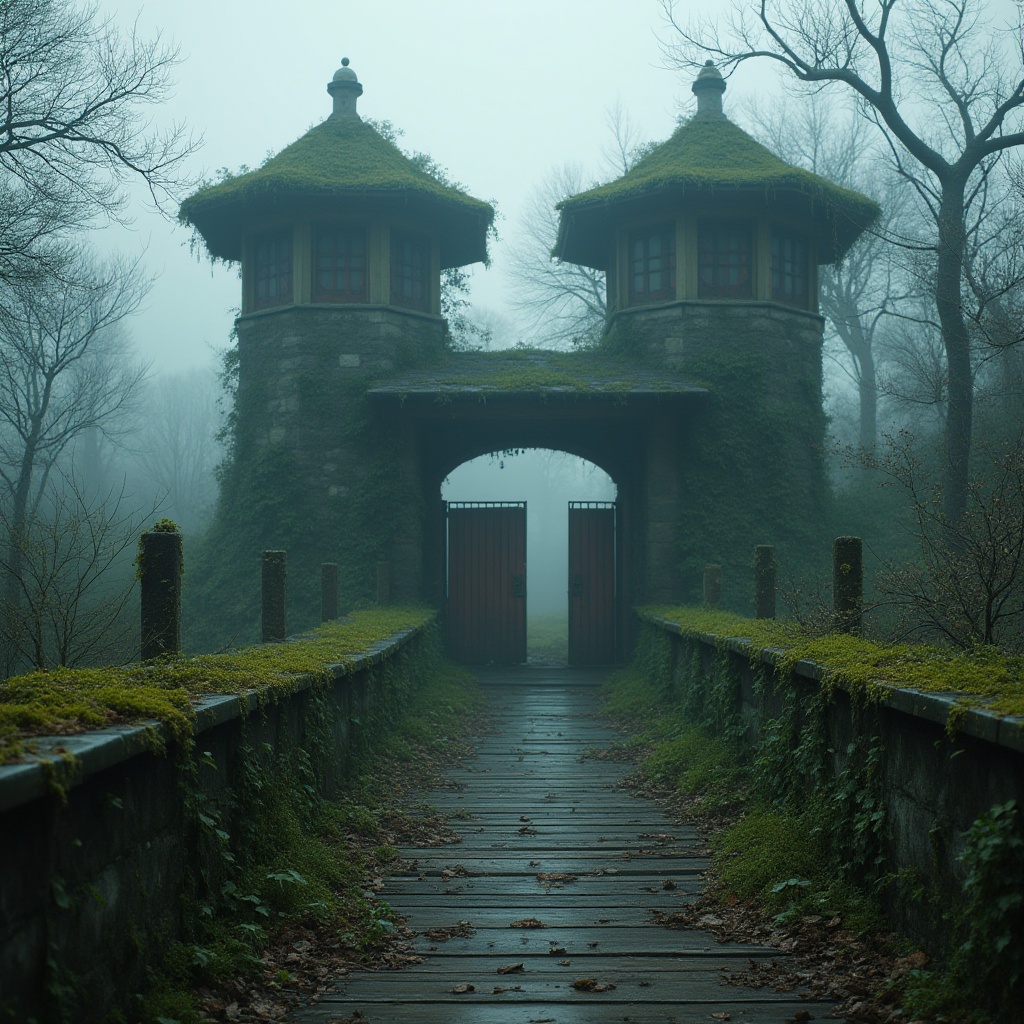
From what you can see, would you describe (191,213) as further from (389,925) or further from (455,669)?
(389,925)

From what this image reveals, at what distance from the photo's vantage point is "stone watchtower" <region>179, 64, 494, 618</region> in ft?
57.5

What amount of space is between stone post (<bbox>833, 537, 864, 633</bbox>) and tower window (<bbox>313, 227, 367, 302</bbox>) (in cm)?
1169

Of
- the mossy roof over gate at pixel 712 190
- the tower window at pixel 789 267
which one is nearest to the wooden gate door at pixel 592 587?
the tower window at pixel 789 267

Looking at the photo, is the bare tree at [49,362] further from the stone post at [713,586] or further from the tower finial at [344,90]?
the stone post at [713,586]

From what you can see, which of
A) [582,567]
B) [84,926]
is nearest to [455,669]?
[582,567]

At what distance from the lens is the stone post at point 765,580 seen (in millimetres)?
11438

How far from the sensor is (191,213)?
18.5 metres

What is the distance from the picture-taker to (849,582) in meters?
7.88

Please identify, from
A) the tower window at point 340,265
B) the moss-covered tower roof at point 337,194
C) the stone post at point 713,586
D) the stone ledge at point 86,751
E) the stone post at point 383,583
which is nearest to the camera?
the stone ledge at point 86,751

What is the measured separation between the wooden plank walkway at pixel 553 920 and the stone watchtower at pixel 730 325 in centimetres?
792

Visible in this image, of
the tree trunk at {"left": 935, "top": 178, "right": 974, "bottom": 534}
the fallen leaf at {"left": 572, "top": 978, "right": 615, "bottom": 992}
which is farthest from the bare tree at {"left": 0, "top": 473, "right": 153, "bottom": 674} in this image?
the tree trunk at {"left": 935, "top": 178, "right": 974, "bottom": 534}

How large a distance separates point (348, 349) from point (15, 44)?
236 inches

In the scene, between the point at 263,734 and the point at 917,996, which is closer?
the point at 917,996

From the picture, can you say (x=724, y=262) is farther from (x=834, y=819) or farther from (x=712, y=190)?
(x=834, y=819)
